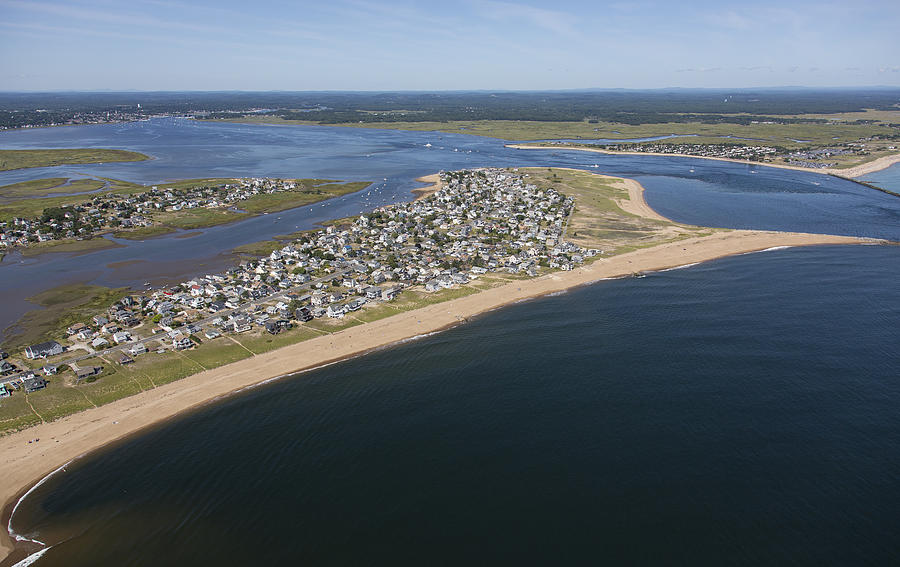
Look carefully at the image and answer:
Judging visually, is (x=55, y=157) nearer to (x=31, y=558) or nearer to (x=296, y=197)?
(x=296, y=197)

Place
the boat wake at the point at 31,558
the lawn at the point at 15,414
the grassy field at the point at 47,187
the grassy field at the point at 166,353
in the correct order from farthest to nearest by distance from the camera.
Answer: the grassy field at the point at 47,187
the grassy field at the point at 166,353
the lawn at the point at 15,414
the boat wake at the point at 31,558

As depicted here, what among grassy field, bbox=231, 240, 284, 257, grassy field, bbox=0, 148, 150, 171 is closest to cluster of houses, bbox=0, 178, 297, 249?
grassy field, bbox=231, 240, 284, 257

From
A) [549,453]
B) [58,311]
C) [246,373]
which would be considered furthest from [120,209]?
[549,453]

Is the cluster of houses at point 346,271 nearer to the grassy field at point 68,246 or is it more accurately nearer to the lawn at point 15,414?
the lawn at point 15,414

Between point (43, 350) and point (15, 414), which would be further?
point (43, 350)

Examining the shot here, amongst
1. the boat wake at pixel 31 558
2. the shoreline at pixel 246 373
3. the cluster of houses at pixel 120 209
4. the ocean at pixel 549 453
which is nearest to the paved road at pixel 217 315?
the shoreline at pixel 246 373

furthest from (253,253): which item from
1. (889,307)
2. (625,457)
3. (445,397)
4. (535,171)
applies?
(535,171)
